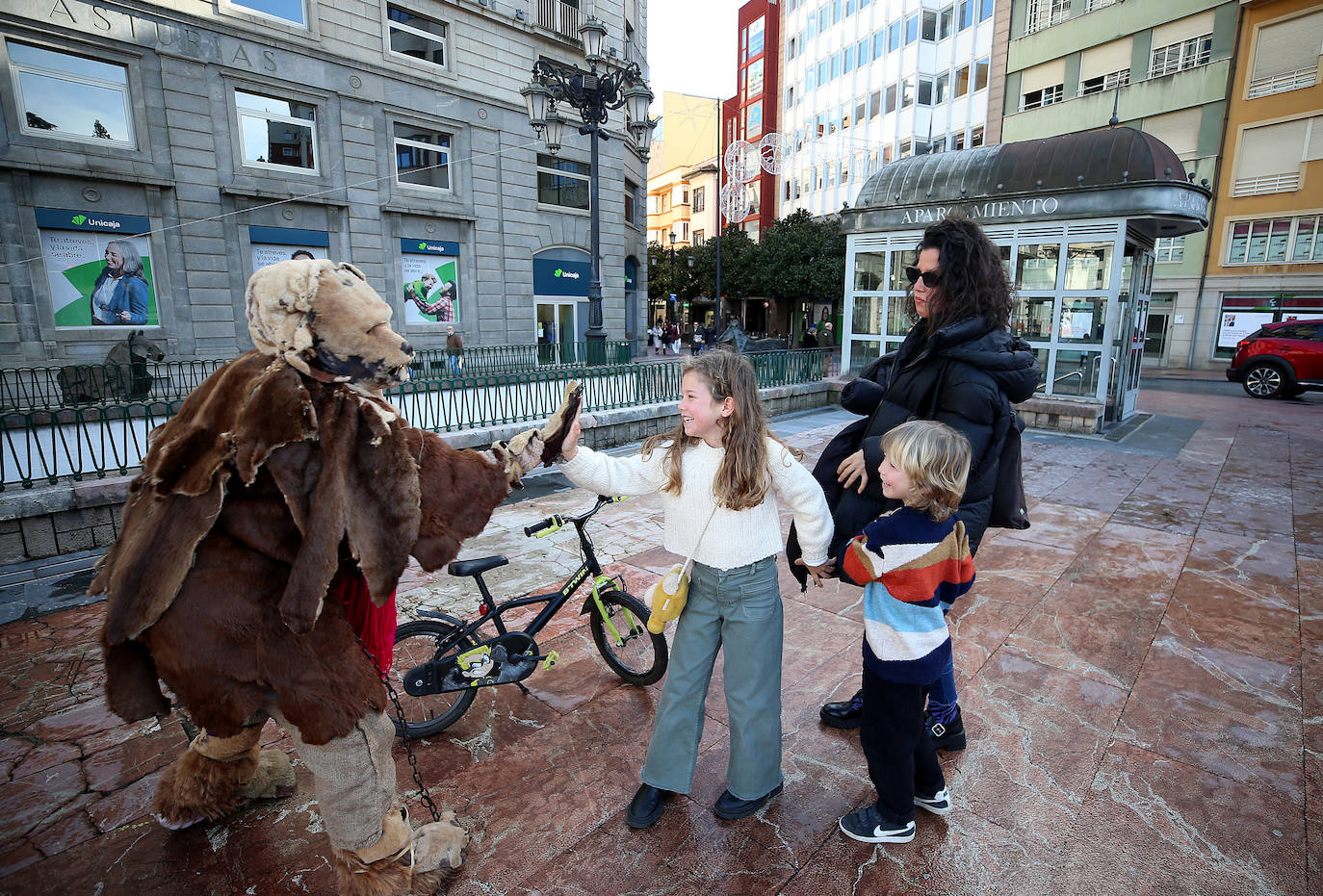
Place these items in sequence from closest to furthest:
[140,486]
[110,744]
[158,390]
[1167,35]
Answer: [140,486], [110,744], [158,390], [1167,35]

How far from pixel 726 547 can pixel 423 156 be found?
17930mm

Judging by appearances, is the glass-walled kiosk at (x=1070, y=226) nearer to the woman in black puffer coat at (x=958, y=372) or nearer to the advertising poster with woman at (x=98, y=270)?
the woman in black puffer coat at (x=958, y=372)

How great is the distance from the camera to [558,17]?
19562 mm

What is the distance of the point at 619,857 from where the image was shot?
2250 millimetres

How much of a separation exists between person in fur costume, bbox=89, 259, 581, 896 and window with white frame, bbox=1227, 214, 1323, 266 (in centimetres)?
2831

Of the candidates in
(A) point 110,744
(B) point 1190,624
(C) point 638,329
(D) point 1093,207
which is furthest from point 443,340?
(B) point 1190,624

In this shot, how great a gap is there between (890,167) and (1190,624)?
9984 mm

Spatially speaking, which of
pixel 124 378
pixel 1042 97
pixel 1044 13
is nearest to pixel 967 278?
pixel 124 378

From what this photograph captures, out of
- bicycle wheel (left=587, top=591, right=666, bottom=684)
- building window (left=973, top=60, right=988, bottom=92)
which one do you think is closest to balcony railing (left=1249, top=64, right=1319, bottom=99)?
building window (left=973, top=60, right=988, bottom=92)

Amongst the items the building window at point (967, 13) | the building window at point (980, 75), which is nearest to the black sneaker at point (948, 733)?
the building window at point (980, 75)

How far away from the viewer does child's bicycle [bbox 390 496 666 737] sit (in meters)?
2.89

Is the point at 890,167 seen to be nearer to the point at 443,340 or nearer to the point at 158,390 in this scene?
the point at 443,340

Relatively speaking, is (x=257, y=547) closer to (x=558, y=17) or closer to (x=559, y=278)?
(x=559, y=278)

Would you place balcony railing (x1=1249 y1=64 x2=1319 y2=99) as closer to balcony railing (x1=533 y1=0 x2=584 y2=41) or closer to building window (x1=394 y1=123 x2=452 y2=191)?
balcony railing (x1=533 y1=0 x2=584 y2=41)
